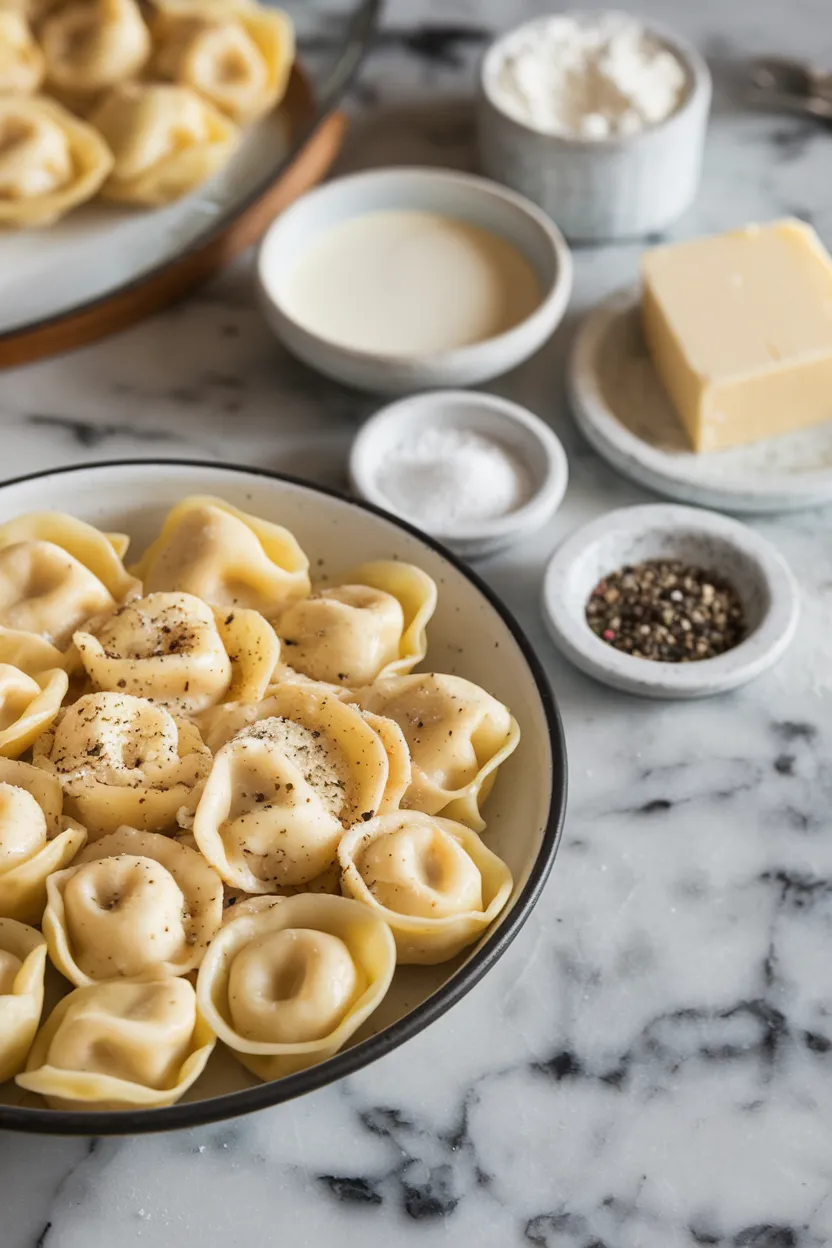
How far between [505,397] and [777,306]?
33 centimetres

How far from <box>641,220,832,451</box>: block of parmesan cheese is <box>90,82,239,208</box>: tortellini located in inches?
22.6

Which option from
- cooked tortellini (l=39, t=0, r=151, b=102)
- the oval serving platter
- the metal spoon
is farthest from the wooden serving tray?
the metal spoon

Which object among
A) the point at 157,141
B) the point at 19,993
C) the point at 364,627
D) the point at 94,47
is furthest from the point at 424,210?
the point at 19,993

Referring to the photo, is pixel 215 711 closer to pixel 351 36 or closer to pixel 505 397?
pixel 505 397

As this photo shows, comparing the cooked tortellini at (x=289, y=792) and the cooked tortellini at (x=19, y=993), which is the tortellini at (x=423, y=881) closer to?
the cooked tortellini at (x=289, y=792)

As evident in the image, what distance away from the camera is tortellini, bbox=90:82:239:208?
1.72 m

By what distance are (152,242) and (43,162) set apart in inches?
6.4

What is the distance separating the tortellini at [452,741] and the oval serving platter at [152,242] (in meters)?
0.76

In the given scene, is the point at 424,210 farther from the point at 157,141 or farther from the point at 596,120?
the point at 157,141

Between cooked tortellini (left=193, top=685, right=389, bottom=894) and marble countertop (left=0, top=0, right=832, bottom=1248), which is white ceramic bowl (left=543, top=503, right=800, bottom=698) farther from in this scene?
cooked tortellini (left=193, top=685, right=389, bottom=894)

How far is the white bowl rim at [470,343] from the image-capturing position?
5.16 feet

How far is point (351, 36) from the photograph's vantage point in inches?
78.9

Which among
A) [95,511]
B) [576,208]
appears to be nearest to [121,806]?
[95,511]

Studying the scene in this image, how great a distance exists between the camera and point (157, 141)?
1724mm
